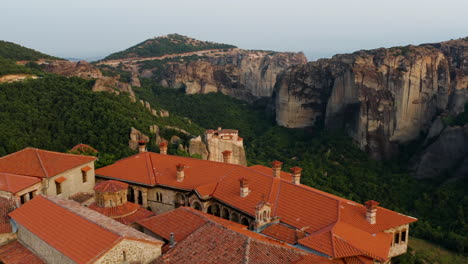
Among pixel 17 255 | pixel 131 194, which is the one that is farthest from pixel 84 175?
pixel 17 255

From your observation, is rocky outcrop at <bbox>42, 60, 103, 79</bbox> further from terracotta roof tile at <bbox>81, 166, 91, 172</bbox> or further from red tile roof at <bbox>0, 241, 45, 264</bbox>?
red tile roof at <bbox>0, 241, 45, 264</bbox>

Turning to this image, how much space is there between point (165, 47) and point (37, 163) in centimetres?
13895

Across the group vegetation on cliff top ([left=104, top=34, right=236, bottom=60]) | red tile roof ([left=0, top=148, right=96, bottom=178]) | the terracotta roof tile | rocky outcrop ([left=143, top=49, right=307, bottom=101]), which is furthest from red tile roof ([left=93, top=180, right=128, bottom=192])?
vegetation on cliff top ([left=104, top=34, right=236, bottom=60])

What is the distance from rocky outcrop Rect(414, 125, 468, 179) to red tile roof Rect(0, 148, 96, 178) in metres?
42.6

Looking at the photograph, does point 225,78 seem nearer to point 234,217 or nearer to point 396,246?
point 234,217

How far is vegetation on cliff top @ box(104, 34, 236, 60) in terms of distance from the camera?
158 m

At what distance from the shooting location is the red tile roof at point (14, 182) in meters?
26.8

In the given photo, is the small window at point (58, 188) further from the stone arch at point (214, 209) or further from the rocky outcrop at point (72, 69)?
the rocky outcrop at point (72, 69)

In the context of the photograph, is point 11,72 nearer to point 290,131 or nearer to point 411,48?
point 290,131

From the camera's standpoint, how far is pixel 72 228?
21.7 m

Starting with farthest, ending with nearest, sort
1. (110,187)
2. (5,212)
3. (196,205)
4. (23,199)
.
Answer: (196,205) < (23,199) < (110,187) < (5,212)

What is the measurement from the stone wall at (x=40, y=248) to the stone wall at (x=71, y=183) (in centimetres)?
506

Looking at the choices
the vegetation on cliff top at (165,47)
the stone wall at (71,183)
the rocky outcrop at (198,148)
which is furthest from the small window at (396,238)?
the vegetation on cliff top at (165,47)

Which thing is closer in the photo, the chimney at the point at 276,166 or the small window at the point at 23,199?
the small window at the point at 23,199
